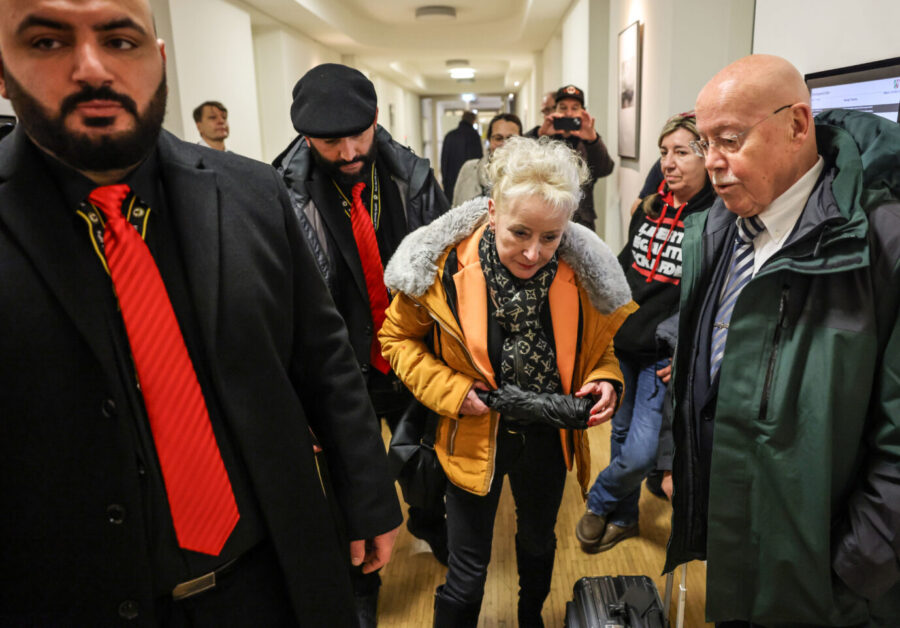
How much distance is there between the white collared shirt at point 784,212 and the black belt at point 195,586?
48.4 inches

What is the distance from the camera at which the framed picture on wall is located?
406 centimetres

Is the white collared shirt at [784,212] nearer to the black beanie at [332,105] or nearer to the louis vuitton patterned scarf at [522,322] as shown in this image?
the louis vuitton patterned scarf at [522,322]

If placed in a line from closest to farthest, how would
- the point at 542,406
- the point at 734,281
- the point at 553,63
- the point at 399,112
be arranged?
1. the point at 734,281
2. the point at 542,406
3. the point at 553,63
4. the point at 399,112

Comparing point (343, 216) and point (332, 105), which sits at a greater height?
point (332, 105)

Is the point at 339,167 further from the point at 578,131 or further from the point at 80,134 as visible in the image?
the point at 578,131

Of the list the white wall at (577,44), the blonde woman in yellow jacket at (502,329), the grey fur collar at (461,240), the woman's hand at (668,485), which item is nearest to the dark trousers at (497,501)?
the blonde woman in yellow jacket at (502,329)

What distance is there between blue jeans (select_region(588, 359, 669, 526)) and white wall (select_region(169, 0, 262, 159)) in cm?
410

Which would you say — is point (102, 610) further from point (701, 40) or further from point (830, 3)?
point (701, 40)

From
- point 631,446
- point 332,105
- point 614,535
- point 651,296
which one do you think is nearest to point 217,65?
point 332,105

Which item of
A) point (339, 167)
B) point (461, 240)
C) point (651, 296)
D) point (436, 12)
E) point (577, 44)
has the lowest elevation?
point (651, 296)

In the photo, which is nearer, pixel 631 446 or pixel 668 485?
pixel 668 485

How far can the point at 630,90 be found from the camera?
4281mm

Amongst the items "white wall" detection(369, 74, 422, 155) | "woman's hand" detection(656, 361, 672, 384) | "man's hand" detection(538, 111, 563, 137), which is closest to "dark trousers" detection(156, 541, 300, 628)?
"woman's hand" detection(656, 361, 672, 384)

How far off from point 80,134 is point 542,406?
3.75ft
